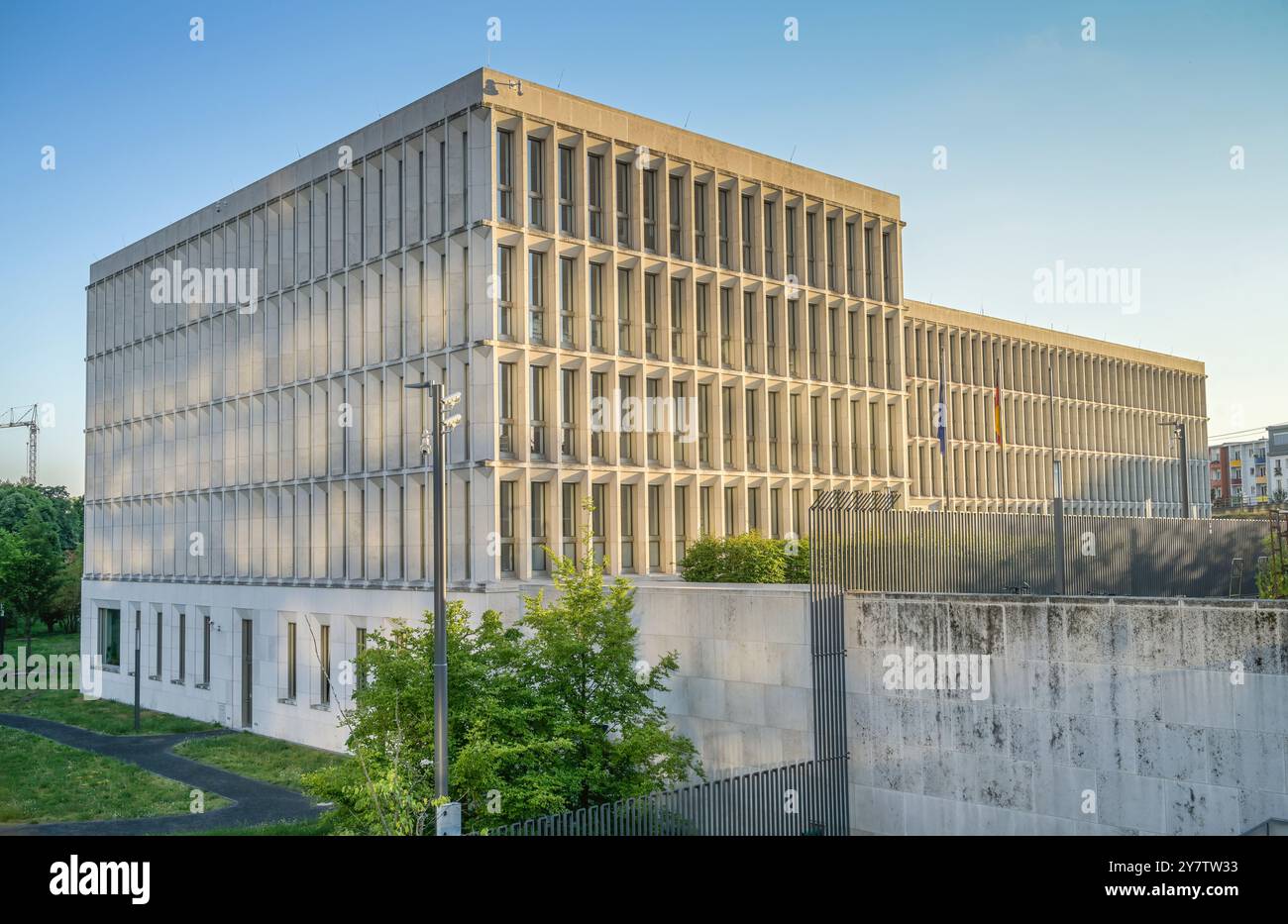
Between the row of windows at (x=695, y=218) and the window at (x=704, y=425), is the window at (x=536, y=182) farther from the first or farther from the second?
the window at (x=704, y=425)

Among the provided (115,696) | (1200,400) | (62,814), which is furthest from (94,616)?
(1200,400)

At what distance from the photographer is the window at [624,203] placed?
123ft

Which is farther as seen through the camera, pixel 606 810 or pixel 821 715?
pixel 821 715

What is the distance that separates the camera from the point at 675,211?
39.6 meters

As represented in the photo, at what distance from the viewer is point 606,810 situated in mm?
17734

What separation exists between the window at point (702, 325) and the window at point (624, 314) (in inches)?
129

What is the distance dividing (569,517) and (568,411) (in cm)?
335

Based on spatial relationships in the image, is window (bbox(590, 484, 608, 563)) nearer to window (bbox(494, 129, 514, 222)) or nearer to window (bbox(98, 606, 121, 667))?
window (bbox(494, 129, 514, 222))

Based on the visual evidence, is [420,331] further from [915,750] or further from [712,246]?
[915,750]

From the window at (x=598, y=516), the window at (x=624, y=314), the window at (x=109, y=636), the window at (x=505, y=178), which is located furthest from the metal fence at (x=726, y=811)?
the window at (x=109, y=636)

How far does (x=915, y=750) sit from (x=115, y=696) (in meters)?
47.1

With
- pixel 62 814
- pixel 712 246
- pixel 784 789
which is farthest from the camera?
pixel 712 246

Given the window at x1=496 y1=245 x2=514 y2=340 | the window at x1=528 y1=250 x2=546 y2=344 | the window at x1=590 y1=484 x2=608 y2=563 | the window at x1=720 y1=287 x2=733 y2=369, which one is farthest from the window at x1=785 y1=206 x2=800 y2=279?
the window at x1=496 y1=245 x2=514 y2=340

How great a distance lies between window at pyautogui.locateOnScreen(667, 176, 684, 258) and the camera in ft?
129
